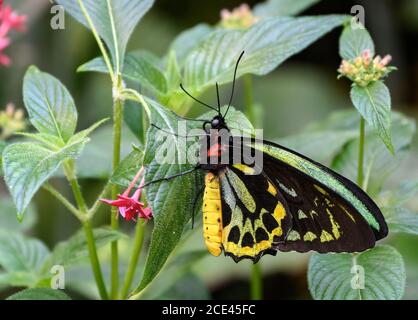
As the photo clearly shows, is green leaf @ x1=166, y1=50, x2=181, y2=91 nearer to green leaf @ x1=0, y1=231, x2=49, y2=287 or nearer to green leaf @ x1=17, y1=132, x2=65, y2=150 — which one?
green leaf @ x1=17, y1=132, x2=65, y2=150

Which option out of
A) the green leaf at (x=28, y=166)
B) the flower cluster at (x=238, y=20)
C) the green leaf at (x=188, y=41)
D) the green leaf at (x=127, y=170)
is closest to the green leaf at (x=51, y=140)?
the green leaf at (x=28, y=166)

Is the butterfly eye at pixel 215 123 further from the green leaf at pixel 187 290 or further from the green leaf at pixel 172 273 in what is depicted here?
the green leaf at pixel 187 290

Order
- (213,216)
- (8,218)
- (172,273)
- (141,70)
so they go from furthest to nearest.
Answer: (8,218)
(172,273)
(141,70)
(213,216)

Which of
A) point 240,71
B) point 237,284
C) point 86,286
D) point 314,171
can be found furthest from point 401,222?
point 237,284

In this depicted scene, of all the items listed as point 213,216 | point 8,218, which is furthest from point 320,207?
point 8,218

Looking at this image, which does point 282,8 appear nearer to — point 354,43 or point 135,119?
point 354,43

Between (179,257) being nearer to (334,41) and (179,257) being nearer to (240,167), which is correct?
(240,167)

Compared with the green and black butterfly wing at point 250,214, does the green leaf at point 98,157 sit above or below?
above
